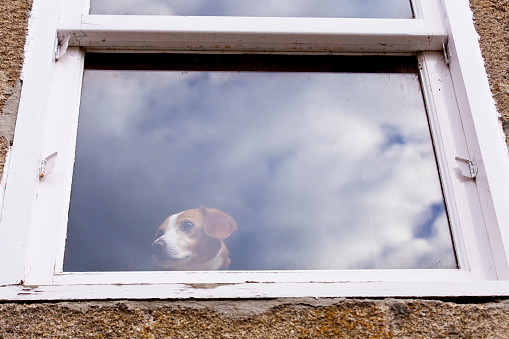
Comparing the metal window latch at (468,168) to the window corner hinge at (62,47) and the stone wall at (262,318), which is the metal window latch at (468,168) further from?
the window corner hinge at (62,47)

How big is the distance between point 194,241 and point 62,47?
80cm

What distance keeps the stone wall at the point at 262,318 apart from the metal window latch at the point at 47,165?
41cm

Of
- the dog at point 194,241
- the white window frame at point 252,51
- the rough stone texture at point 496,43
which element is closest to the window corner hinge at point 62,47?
the white window frame at point 252,51

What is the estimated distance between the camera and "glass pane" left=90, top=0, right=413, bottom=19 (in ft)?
6.45

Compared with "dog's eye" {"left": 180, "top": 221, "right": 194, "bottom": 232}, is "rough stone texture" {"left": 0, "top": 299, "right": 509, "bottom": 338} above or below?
below

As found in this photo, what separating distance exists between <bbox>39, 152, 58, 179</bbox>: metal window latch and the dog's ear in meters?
0.47

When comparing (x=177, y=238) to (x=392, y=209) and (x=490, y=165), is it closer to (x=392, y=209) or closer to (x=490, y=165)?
(x=392, y=209)

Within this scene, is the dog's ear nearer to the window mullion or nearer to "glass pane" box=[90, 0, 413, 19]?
the window mullion

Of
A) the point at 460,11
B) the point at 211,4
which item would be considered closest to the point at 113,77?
the point at 211,4

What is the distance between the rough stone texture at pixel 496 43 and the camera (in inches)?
67.7

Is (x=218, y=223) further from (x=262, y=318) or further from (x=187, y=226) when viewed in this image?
(x=262, y=318)

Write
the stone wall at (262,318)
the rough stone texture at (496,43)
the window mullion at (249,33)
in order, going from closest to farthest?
the stone wall at (262,318) → the rough stone texture at (496,43) → the window mullion at (249,33)

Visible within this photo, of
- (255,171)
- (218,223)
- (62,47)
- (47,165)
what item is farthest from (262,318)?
(62,47)

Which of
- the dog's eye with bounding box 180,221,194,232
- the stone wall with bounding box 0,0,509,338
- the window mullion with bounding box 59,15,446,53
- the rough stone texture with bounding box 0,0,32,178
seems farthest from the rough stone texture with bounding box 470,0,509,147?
the rough stone texture with bounding box 0,0,32,178
